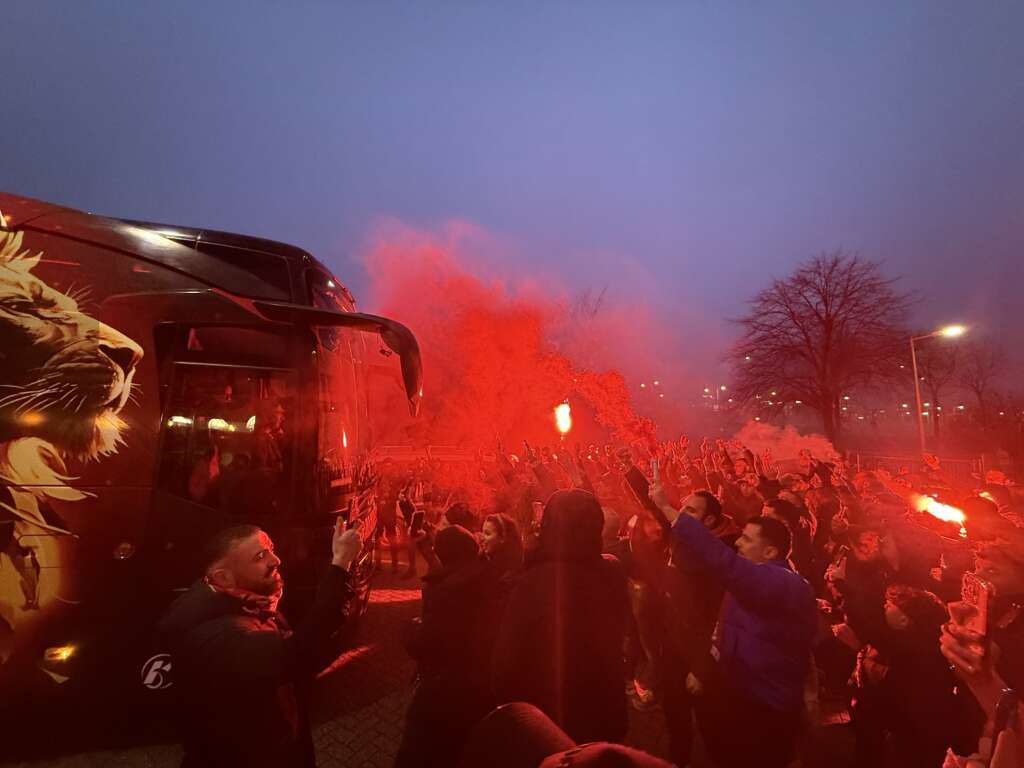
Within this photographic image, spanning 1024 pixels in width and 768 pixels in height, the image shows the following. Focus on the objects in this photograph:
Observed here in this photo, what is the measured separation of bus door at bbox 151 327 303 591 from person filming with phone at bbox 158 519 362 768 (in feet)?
6.50

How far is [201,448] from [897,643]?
514cm

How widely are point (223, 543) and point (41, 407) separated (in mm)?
2551

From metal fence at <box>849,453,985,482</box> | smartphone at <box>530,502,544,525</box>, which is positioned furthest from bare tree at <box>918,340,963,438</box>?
smartphone at <box>530,502,544,525</box>

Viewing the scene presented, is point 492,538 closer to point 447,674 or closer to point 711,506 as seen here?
point 447,674

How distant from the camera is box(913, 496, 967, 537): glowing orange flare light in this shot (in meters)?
4.61

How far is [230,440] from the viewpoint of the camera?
4395 mm

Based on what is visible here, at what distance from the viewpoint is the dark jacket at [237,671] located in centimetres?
217

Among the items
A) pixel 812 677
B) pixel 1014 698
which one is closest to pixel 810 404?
pixel 812 677

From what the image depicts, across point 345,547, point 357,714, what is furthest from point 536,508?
point 345,547

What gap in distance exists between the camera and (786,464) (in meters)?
17.8

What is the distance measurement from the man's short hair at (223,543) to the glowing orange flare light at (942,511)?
202 inches

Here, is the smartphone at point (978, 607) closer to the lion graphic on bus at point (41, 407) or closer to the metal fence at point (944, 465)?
the lion graphic on bus at point (41, 407)

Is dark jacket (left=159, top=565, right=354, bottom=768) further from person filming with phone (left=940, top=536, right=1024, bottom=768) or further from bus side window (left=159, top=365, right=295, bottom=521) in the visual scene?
person filming with phone (left=940, top=536, right=1024, bottom=768)

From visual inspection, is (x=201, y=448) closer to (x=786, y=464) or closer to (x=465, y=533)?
(x=465, y=533)
